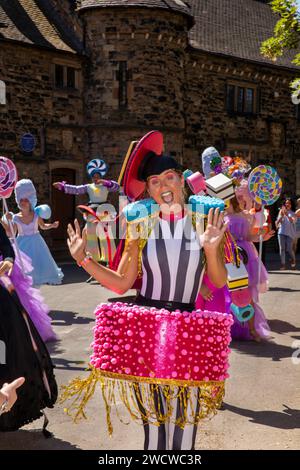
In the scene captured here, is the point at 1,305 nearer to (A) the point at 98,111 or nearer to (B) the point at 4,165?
(B) the point at 4,165

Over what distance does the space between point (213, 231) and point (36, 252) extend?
643 centimetres

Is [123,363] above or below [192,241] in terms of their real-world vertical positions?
below

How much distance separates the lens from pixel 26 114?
19.7 meters

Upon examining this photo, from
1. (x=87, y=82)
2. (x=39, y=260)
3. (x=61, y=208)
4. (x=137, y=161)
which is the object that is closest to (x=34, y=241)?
(x=39, y=260)

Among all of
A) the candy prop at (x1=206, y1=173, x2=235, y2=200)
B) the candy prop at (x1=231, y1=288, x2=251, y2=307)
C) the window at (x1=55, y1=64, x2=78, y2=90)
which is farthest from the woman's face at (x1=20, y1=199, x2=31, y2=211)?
the window at (x1=55, y1=64, x2=78, y2=90)

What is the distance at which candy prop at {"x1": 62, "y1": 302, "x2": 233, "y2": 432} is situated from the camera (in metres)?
2.98

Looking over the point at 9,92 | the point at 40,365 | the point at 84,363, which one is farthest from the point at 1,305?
the point at 9,92

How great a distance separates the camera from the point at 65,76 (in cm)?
2064

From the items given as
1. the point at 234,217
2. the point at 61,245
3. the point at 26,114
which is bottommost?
the point at 61,245

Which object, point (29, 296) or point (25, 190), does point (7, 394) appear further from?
point (25, 190)

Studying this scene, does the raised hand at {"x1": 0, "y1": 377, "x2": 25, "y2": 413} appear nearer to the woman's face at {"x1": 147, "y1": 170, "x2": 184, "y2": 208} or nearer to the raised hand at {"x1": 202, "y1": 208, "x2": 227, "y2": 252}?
the raised hand at {"x1": 202, "y1": 208, "x2": 227, "y2": 252}

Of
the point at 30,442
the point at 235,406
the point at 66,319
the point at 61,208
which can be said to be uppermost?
the point at 61,208

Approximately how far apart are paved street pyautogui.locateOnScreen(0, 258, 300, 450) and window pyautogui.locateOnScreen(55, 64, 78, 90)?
42.0 feet
